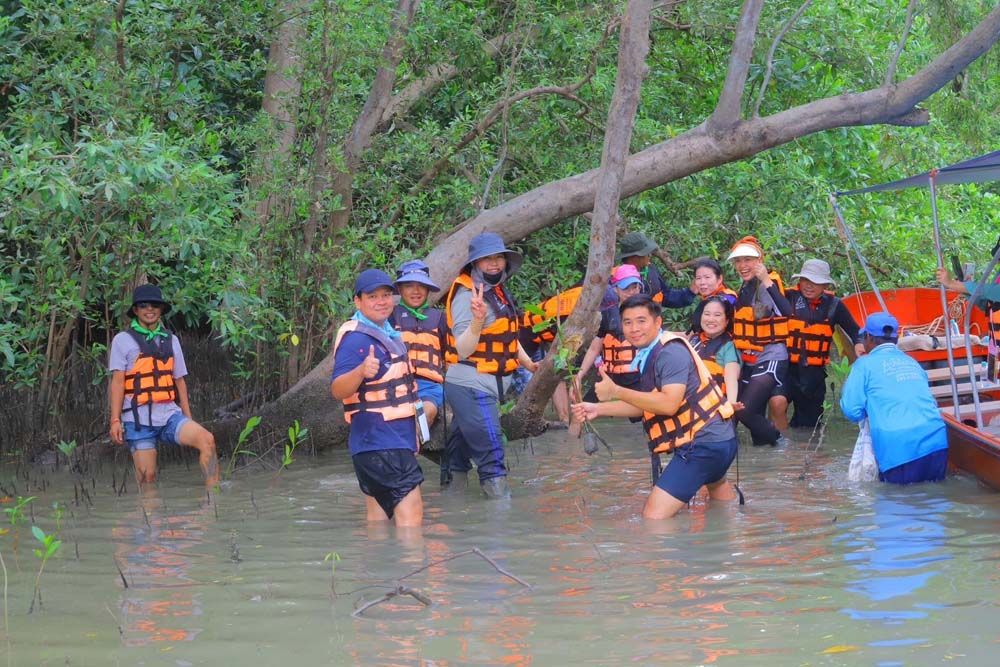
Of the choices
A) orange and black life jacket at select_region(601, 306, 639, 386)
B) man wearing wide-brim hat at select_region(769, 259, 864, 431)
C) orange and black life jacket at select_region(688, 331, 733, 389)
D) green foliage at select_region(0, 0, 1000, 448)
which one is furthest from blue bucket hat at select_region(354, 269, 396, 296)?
man wearing wide-brim hat at select_region(769, 259, 864, 431)

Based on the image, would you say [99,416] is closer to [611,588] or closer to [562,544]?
[562,544]

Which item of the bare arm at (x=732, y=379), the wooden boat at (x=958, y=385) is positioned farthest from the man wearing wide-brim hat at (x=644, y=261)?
the wooden boat at (x=958, y=385)

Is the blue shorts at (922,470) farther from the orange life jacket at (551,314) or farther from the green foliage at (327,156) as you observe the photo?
the green foliage at (327,156)

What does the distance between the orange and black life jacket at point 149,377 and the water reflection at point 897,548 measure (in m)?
→ 4.94

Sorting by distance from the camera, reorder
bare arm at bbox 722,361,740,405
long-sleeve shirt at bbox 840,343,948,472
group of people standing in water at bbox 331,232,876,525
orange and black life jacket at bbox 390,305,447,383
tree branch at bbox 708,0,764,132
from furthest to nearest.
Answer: tree branch at bbox 708,0,764,132 → orange and black life jacket at bbox 390,305,447,383 → bare arm at bbox 722,361,740,405 → long-sleeve shirt at bbox 840,343,948,472 → group of people standing in water at bbox 331,232,876,525

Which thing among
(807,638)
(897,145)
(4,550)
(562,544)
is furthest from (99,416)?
(897,145)

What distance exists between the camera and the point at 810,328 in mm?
10867

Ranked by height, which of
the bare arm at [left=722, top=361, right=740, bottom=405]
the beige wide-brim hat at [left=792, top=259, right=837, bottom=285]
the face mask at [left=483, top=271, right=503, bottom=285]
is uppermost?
the beige wide-brim hat at [left=792, top=259, right=837, bottom=285]

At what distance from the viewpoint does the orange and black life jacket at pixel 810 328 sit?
10.8 metres

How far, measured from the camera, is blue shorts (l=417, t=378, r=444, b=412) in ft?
30.3

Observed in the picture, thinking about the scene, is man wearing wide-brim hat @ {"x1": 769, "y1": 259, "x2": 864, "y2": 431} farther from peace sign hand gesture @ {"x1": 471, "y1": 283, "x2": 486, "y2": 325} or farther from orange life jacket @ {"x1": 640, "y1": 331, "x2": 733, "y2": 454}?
peace sign hand gesture @ {"x1": 471, "y1": 283, "x2": 486, "y2": 325}

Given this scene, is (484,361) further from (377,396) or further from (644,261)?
(644,261)

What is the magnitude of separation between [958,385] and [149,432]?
6.27 m

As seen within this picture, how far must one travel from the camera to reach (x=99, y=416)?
11.0 metres
